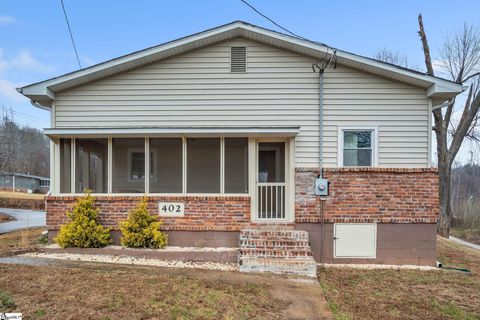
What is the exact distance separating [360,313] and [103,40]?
1583 cm

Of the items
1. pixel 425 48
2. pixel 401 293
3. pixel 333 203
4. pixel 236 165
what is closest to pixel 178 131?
pixel 236 165

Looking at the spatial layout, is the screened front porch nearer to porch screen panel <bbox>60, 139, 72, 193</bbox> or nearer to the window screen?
porch screen panel <bbox>60, 139, 72, 193</bbox>

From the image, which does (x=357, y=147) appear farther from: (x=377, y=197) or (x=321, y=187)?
(x=321, y=187)

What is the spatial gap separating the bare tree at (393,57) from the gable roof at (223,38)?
14.5 m

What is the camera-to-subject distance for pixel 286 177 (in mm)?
7668

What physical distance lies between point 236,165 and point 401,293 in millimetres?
4462

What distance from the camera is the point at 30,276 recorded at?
4973 mm

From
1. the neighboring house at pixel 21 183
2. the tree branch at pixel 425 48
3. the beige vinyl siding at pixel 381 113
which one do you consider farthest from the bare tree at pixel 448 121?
the neighboring house at pixel 21 183

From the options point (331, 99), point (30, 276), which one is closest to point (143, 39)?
point (331, 99)

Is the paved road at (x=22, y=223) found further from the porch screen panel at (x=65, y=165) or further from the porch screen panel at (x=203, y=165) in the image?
the porch screen panel at (x=203, y=165)

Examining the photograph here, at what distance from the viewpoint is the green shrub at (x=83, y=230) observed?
23.0 feet

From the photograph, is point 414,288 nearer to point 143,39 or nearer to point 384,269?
point 384,269

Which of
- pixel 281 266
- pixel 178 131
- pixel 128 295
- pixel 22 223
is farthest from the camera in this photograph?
pixel 22 223

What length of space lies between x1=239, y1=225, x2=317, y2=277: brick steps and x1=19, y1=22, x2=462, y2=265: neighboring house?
0.17 m
